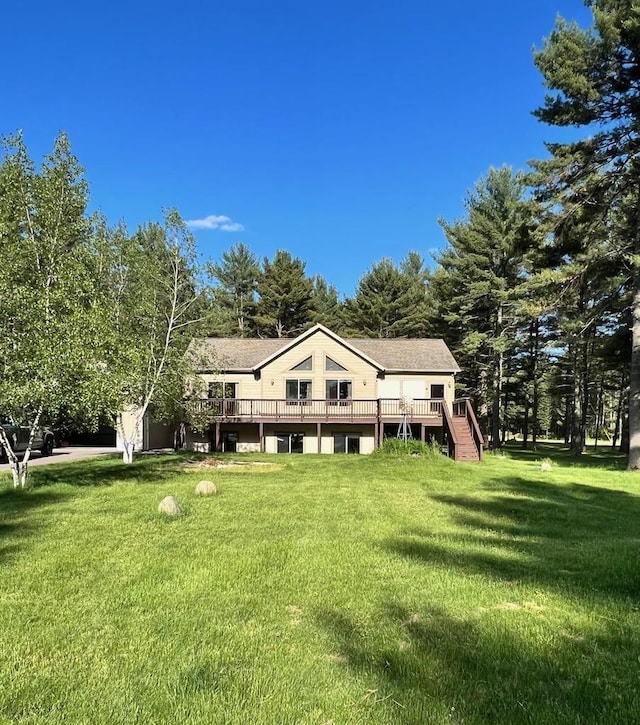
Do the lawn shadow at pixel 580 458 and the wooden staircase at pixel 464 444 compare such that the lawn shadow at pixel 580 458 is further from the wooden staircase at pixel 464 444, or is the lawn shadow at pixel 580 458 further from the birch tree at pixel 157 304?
the birch tree at pixel 157 304

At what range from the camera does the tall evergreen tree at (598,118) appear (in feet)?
52.3

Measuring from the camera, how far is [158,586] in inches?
210

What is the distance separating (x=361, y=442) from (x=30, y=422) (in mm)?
15857

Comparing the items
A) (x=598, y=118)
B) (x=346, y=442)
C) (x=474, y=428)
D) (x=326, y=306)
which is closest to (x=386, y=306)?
(x=326, y=306)

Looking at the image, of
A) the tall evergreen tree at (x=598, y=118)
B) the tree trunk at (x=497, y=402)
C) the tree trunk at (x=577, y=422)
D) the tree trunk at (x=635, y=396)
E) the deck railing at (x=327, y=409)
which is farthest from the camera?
the tree trunk at (x=497, y=402)

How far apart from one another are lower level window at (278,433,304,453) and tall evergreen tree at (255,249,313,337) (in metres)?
18.0

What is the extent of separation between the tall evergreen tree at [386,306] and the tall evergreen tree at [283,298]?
370 cm

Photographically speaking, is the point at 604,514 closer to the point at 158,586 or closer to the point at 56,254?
the point at 158,586

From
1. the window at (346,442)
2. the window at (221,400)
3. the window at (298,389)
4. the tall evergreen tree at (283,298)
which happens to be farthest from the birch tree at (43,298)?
the tall evergreen tree at (283,298)

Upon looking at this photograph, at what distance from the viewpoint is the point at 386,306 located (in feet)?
134

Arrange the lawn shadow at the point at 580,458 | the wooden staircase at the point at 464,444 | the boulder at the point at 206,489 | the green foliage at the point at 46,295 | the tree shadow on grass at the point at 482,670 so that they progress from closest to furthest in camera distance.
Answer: the tree shadow on grass at the point at 482,670
the green foliage at the point at 46,295
the boulder at the point at 206,489
the lawn shadow at the point at 580,458
the wooden staircase at the point at 464,444

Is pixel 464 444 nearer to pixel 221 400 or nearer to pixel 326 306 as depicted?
pixel 221 400

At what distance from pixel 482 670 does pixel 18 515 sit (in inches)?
323

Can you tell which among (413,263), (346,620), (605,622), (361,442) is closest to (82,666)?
(346,620)
